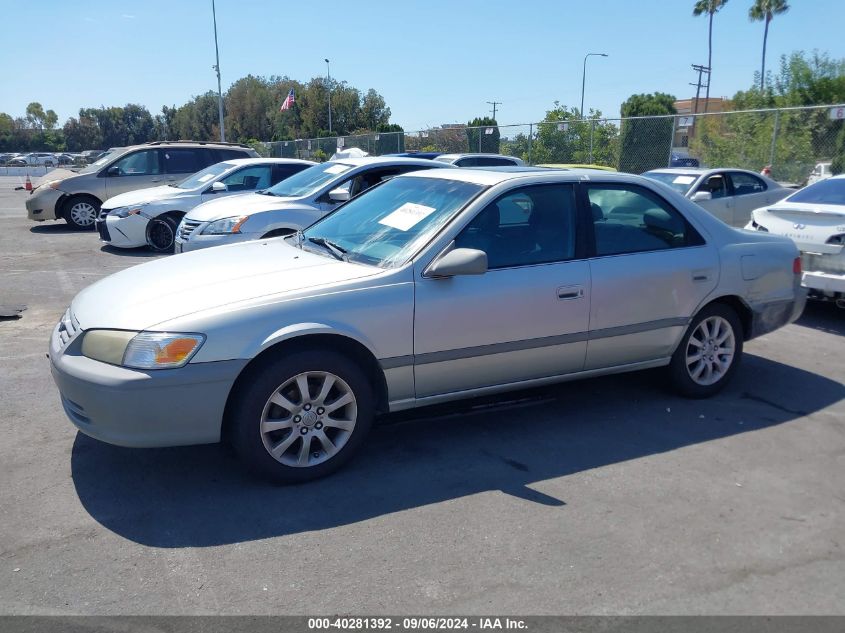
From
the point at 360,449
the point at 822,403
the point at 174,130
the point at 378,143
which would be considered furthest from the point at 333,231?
the point at 174,130

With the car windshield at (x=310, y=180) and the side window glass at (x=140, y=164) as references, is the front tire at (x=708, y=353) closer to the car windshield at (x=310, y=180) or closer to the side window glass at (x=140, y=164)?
the car windshield at (x=310, y=180)

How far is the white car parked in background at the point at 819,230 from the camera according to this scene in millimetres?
7324

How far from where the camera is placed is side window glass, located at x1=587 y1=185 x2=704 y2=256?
498 cm

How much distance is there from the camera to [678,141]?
70.6 ft

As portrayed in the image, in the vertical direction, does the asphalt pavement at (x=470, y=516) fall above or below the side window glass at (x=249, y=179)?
below

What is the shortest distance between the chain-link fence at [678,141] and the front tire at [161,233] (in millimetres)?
12714

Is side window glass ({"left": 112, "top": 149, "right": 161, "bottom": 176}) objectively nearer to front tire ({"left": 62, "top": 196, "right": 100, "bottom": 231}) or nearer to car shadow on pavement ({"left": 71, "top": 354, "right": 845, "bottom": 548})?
front tire ({"left": 62, "top": 196, "right": 100, "bottom": 231})

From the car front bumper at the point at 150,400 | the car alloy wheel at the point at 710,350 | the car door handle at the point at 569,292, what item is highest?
the car door handle at the point at 569,292

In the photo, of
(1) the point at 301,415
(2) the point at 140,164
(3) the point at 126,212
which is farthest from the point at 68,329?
(2) the point at 140,164

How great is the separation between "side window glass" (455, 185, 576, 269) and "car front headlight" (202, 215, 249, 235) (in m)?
5.17

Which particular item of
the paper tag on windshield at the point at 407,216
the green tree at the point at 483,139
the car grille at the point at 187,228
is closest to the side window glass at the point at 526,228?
the paper tag on windshield at the point at 407,216

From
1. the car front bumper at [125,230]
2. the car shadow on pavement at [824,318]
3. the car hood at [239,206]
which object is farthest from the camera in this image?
the car front bumper at [125,230]
